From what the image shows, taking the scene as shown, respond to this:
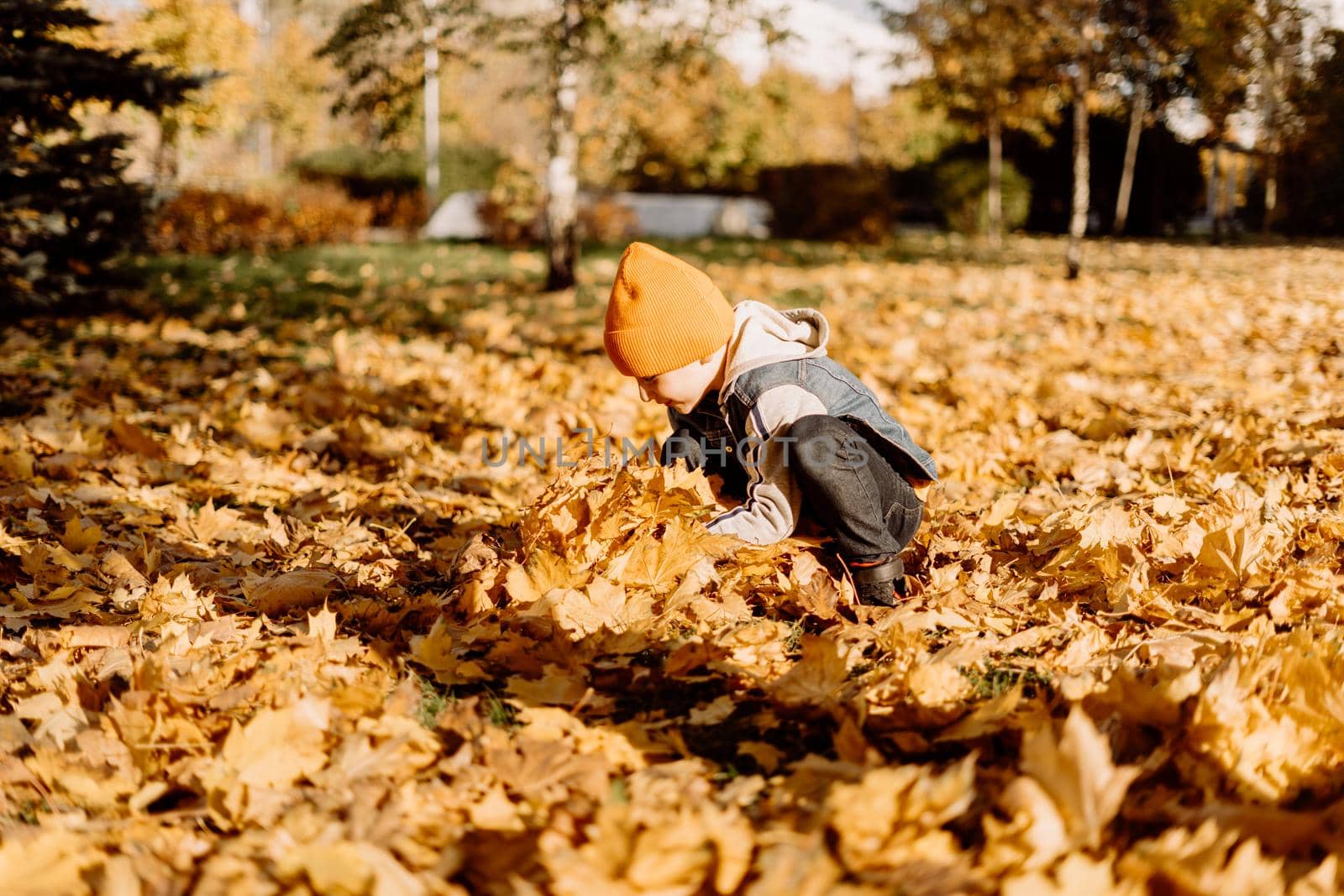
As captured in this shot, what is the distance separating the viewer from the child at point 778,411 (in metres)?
2.23

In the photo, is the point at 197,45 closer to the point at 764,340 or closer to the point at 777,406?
the point at 764,340

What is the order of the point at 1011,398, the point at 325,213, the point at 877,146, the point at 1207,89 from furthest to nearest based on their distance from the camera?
1. the point at 877,146
2. the point at 325,213
3. the point at 1207,89
4. the point at 1011,398

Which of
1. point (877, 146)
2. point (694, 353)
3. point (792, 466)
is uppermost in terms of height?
point (877, 146)

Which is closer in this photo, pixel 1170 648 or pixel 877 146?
pixel 1170 648

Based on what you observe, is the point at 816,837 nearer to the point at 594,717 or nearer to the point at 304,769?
the point at 594,717

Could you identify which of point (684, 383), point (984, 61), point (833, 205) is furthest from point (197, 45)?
point (684, 383)

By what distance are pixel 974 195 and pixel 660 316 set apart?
55.9 feet

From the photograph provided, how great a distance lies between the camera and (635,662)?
205cm

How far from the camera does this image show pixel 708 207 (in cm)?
1970

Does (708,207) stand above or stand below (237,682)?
above

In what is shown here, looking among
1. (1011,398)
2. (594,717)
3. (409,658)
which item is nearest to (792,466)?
(594,717)

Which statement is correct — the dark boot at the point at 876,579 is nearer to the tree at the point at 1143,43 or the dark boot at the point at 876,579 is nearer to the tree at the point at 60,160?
the tree at the point at 60,160

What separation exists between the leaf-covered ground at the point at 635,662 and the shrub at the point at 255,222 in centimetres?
837

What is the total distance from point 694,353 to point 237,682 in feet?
4.00
